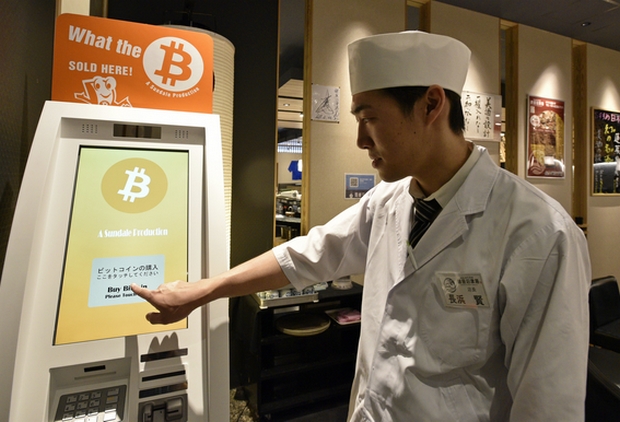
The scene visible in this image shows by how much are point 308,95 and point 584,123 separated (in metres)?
3.54

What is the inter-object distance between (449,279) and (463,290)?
0.14 feet

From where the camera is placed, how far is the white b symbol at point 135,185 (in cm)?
96

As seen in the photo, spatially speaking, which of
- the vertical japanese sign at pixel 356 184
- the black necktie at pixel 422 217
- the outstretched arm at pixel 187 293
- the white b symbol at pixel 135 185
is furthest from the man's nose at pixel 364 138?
the vertical japanese sign at pixel 356 184

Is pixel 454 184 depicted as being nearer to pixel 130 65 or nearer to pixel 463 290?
pixel 463 290

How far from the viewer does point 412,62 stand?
3.04 feet

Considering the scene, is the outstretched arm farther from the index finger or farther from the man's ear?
the man's ear

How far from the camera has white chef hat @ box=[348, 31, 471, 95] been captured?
925mm

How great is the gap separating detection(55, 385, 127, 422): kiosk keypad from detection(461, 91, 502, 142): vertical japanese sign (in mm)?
3371

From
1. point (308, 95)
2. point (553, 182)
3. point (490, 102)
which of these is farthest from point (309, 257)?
point (553, 182)

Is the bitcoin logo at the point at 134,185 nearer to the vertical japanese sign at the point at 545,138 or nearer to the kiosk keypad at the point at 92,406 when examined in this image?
the kiosk keypad at the point at 92,406

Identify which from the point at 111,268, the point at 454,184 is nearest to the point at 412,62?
the point at 454,184

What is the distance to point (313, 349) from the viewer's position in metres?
2.48

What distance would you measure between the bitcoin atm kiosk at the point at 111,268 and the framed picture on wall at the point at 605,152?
15.9 feet

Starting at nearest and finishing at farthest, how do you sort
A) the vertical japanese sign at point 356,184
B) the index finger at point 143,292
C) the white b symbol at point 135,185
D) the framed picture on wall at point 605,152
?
the index finger at point 143,292 → the white b symbol at point 135,185 → the vertical japanese sign at point 356,184 → the framed picture on wall at point 605,152
